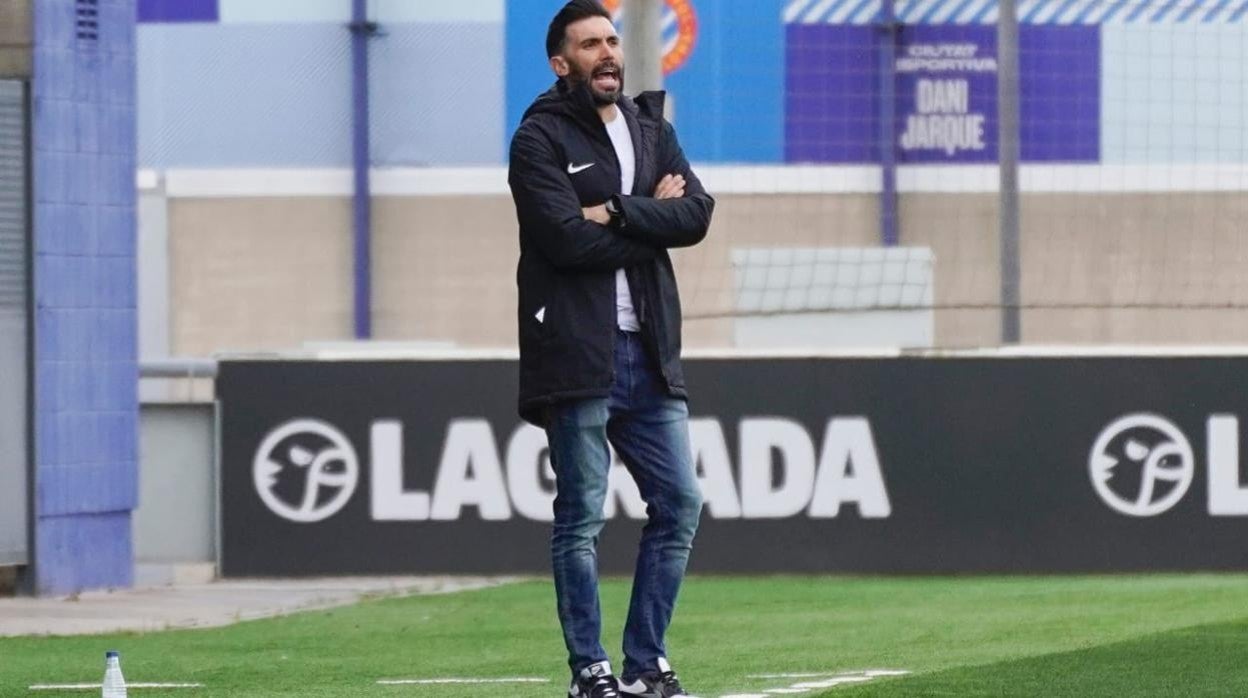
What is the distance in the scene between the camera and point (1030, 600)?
11117 mm

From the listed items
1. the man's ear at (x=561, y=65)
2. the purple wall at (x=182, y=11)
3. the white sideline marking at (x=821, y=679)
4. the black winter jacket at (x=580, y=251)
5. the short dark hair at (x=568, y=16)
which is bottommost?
the white sideline marking at (x=821, y=679)

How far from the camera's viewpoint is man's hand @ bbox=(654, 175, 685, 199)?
6.57 meters

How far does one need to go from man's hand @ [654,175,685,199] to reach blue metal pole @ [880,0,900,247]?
1645 centimetres

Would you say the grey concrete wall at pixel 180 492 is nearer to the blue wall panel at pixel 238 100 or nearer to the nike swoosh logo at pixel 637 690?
the nike swoosh logo at pixel 637 690

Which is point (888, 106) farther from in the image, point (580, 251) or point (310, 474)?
point (580, 251)

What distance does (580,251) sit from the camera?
6332 mm

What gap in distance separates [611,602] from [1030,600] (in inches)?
71.3

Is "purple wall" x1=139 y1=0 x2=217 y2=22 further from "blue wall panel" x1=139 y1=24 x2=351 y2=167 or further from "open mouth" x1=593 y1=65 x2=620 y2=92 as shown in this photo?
"open mouth" x1=593 y1=65 x2=620 y2=92

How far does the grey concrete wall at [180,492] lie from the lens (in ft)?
43.4

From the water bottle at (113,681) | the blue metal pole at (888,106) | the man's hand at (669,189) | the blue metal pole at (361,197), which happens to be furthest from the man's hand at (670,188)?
the blue metal pole at (361,197)

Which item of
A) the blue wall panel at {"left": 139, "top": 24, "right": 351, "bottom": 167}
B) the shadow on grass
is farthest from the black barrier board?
the blue wall panel at {"left": 139, "top": 24, "right": 351, "bottom": 167}

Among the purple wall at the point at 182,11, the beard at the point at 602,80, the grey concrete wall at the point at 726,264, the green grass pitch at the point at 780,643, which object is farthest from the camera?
the purple wall at the point at 182,11

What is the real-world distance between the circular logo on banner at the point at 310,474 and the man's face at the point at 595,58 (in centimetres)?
676

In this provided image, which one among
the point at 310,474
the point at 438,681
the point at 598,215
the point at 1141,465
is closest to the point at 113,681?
the point at 598,215
